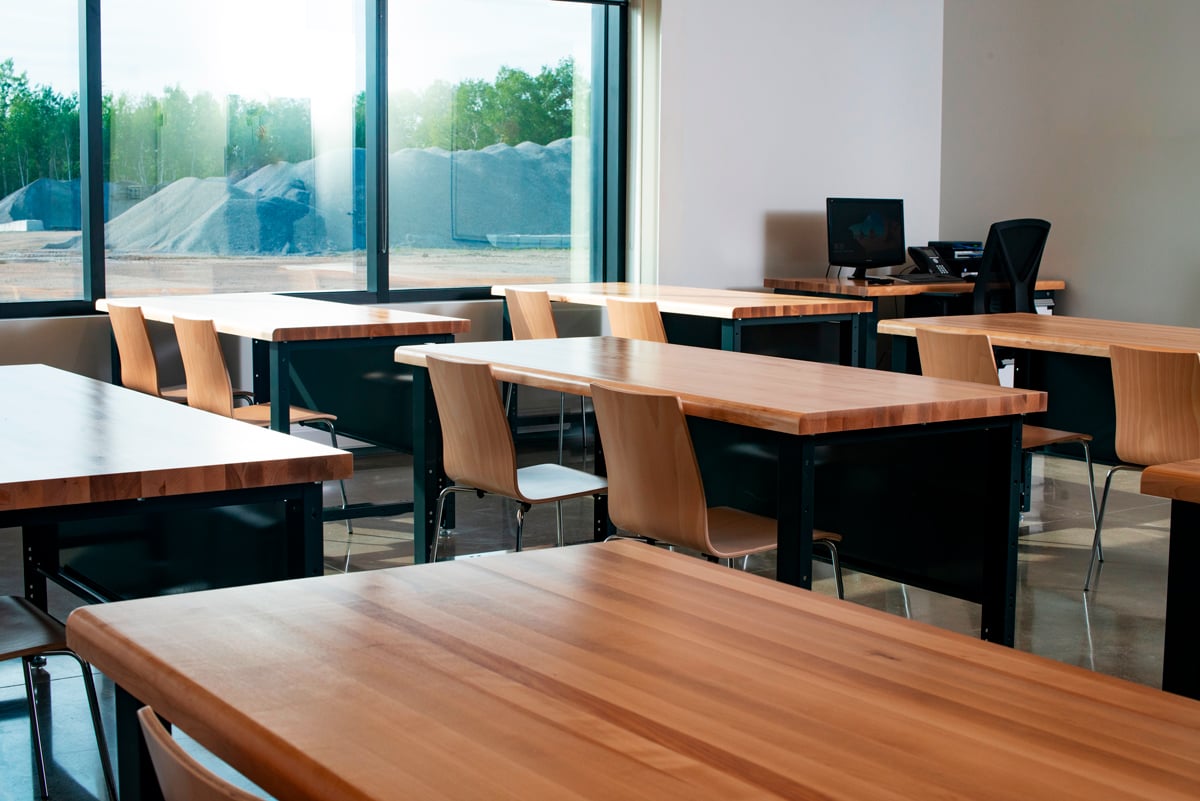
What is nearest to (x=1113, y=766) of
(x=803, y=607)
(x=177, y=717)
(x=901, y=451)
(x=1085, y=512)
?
(x=803, y=607)

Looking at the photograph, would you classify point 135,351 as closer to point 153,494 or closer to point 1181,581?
point 153,494

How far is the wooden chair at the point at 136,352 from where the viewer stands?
5.04 m

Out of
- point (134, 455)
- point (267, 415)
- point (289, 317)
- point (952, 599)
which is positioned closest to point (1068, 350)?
point (952, 599)

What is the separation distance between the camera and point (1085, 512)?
5258 millimetres

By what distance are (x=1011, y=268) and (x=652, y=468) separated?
14.1ft

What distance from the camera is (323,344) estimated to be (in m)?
4.41

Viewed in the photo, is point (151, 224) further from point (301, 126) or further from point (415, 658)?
point (415, 658)

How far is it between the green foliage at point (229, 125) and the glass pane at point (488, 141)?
1cm

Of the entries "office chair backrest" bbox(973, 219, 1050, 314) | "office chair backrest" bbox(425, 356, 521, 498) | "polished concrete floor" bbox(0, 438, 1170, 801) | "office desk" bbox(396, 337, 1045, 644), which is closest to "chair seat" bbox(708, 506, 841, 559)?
"office desk" bbox(396, 337, 1045, 644)

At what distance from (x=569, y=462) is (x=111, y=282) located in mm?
2237

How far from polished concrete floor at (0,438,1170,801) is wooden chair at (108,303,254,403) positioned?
721 mm

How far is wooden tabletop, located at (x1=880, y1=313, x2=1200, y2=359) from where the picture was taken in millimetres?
4297

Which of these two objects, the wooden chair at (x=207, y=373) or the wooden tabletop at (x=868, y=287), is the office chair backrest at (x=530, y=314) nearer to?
the wooden chair at (x=207, y=373)

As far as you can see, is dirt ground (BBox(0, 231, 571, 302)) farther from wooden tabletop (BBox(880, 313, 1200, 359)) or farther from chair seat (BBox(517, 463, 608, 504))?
chair seat (BBox(517, 463, 608, 504))
